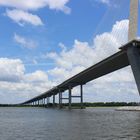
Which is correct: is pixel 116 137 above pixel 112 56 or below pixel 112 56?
below

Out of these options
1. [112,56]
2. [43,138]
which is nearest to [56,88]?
[112,56]

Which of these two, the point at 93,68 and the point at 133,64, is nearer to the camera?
the point at 133,64

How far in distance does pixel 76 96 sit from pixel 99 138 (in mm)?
119042

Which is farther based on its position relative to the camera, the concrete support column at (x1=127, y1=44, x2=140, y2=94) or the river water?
the concrete support column at (x1=127, y1=44, x2=140, y2=94)

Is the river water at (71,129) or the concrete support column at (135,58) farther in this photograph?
the concrete support column at (135,58)

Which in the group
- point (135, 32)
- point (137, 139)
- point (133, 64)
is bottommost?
point (137, 139)

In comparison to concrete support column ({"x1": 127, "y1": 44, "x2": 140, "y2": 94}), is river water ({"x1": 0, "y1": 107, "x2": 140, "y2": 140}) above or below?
below

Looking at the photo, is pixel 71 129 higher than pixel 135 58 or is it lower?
lower

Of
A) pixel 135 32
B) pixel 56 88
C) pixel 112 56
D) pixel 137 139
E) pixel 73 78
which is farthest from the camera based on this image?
pixel 56 88

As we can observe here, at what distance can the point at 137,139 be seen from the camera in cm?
2820

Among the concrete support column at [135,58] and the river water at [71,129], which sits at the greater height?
the concrete support column at [135,58]

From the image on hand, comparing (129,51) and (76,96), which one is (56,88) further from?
(129,51)

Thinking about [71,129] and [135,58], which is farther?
[135,58]

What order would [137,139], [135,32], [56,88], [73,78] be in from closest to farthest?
[137,139]
[135,32]
[73,78]
[56,88]
